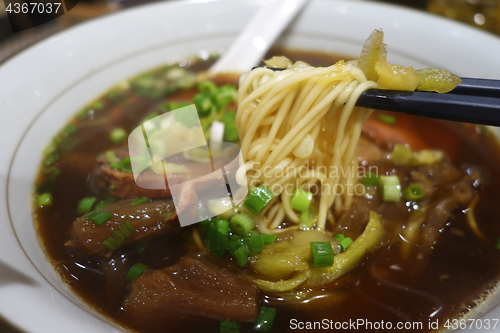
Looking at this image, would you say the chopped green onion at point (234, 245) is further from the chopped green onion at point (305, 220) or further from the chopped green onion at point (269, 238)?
the chopped green onion at point (305, 220)

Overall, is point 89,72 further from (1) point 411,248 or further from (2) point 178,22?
(1) point 411,248

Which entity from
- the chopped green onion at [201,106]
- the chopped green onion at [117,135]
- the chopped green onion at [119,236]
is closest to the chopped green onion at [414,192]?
the chopped green onion at [201,106]

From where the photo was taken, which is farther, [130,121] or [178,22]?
[178,22]

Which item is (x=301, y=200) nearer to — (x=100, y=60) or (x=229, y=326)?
(x=229, y=326)

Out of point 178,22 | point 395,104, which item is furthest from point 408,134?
point 178,22

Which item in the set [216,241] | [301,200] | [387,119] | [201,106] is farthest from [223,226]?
[387,119]

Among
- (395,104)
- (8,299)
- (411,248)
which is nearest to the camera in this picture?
(8,299)
